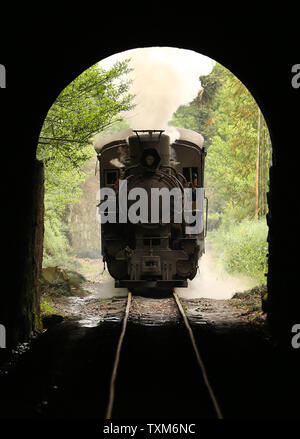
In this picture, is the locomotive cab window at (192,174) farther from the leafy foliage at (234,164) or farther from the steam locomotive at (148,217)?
the leafy foliage at (234,164)

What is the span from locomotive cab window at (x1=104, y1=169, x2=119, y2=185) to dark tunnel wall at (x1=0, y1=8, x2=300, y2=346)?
3986mm

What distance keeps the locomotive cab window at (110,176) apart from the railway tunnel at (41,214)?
3.91m

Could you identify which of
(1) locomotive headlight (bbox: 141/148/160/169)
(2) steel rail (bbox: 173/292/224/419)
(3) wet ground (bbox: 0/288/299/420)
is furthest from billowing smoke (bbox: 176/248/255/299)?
(3) wet ground (bbox: 0/288/299/420)

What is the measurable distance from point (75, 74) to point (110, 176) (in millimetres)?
4269

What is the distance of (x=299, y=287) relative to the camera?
18.5 ft

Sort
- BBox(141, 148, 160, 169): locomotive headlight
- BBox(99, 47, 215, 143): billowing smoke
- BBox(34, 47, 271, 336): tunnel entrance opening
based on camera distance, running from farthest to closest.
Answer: BBox(99, 47, 215, 143): billowing smoke → BBox(34, 47, 271, 336): tunnel entrance opening → BBox(141, 148, 160, 169): locomotive headlight

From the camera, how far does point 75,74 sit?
280 inches

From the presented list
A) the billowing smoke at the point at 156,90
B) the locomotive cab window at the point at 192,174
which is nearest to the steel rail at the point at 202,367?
the locomotive cab window at the point at 192,174

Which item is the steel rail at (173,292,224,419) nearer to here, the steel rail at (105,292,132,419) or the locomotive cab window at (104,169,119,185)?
the steel rail at (105,292,132,419)

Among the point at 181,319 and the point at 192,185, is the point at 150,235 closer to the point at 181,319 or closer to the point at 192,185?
the point at 192,185

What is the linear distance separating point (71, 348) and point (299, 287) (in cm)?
337

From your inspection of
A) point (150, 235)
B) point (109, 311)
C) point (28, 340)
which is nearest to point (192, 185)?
point (150, 235)

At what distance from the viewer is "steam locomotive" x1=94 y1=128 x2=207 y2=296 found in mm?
10188
